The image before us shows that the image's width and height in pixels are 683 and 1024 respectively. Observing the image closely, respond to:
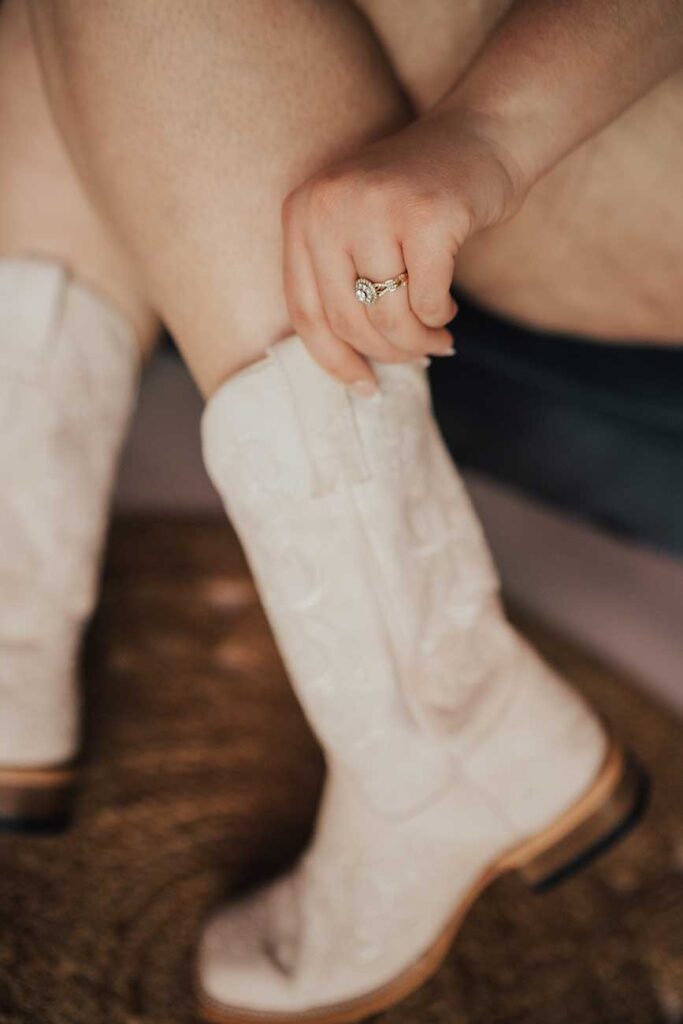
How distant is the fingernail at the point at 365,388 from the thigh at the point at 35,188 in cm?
28

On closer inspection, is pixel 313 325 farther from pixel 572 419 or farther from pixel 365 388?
pixel 572 419

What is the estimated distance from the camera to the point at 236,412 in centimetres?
55

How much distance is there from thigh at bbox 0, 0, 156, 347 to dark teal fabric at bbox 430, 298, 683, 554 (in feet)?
1.12

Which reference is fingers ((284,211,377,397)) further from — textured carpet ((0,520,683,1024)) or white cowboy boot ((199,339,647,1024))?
textured carpet ((0,520,683,1024))

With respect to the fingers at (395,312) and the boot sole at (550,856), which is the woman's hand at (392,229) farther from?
the boot sole at (550,856)

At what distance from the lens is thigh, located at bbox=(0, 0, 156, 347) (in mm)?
715

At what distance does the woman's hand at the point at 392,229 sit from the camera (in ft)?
1.60

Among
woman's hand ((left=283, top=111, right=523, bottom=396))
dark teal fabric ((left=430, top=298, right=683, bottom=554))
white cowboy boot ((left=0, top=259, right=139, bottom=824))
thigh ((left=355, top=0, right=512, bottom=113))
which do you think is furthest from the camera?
dark teal fabric ((left=430, top=298, right=683, bottom=554))

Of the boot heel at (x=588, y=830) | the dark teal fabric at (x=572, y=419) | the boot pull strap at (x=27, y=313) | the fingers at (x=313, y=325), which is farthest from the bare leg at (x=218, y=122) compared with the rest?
the boot heel at (x=588, y=830)

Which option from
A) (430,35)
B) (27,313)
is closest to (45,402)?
(27,313)

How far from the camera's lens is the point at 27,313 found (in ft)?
2.26

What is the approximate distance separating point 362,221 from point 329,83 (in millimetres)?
124

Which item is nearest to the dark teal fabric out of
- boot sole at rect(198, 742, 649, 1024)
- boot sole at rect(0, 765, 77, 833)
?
boot sole at rect(198, 742, 649, 1024)

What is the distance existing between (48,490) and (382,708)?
0.31m
